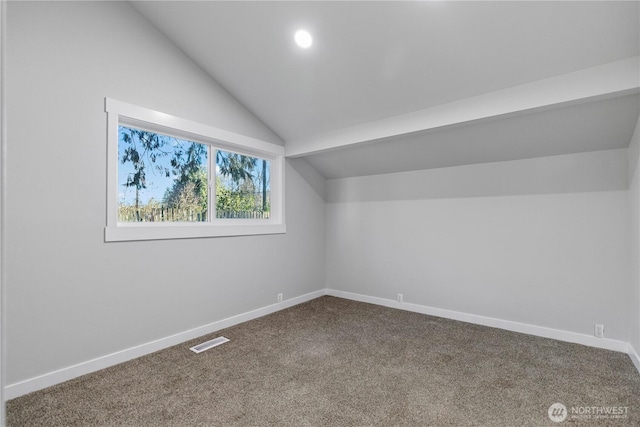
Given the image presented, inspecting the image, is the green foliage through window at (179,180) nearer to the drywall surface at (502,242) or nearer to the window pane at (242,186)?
the window pane at (242,186)

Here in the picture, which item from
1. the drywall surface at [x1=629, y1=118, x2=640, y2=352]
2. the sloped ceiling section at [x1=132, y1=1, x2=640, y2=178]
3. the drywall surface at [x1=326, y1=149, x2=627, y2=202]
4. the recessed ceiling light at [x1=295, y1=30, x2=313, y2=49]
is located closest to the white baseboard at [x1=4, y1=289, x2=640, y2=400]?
the drywall surface at [x1=629, y1=118, x2=640, y2=352]

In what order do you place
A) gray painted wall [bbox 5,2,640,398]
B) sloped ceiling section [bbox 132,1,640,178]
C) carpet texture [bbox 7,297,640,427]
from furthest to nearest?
gray painted wall [bbox 5,2,640,398] < sloped ceiling section [bbox 132,1,640,178] < carpet texture [bbox 7,297,640,427]

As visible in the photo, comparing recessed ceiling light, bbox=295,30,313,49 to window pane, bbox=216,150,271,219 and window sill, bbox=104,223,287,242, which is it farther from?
window sill, bbox=104,223,287,242

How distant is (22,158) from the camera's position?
219cm

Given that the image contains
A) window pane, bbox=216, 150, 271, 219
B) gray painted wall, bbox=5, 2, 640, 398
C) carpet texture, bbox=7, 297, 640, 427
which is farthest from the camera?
window pane, bbox=216, 150, 271, 219

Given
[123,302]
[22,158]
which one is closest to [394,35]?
[22,158]

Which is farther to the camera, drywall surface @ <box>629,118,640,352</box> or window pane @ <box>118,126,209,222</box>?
window pane @ <box>118,126,209,222</box>

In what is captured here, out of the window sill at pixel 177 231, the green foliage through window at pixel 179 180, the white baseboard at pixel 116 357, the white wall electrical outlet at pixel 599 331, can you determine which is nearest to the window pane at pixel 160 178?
the green foliage through window at pixel 179 180

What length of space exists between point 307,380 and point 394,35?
271cm

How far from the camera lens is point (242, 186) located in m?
3.97

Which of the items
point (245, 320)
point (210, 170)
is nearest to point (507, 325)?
point (245, 320)

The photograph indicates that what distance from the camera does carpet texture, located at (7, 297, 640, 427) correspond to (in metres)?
1.93

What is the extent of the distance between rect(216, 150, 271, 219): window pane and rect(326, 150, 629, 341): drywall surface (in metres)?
1.25

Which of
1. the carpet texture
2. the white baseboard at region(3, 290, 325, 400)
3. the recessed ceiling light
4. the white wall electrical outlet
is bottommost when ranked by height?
the carpet texture
